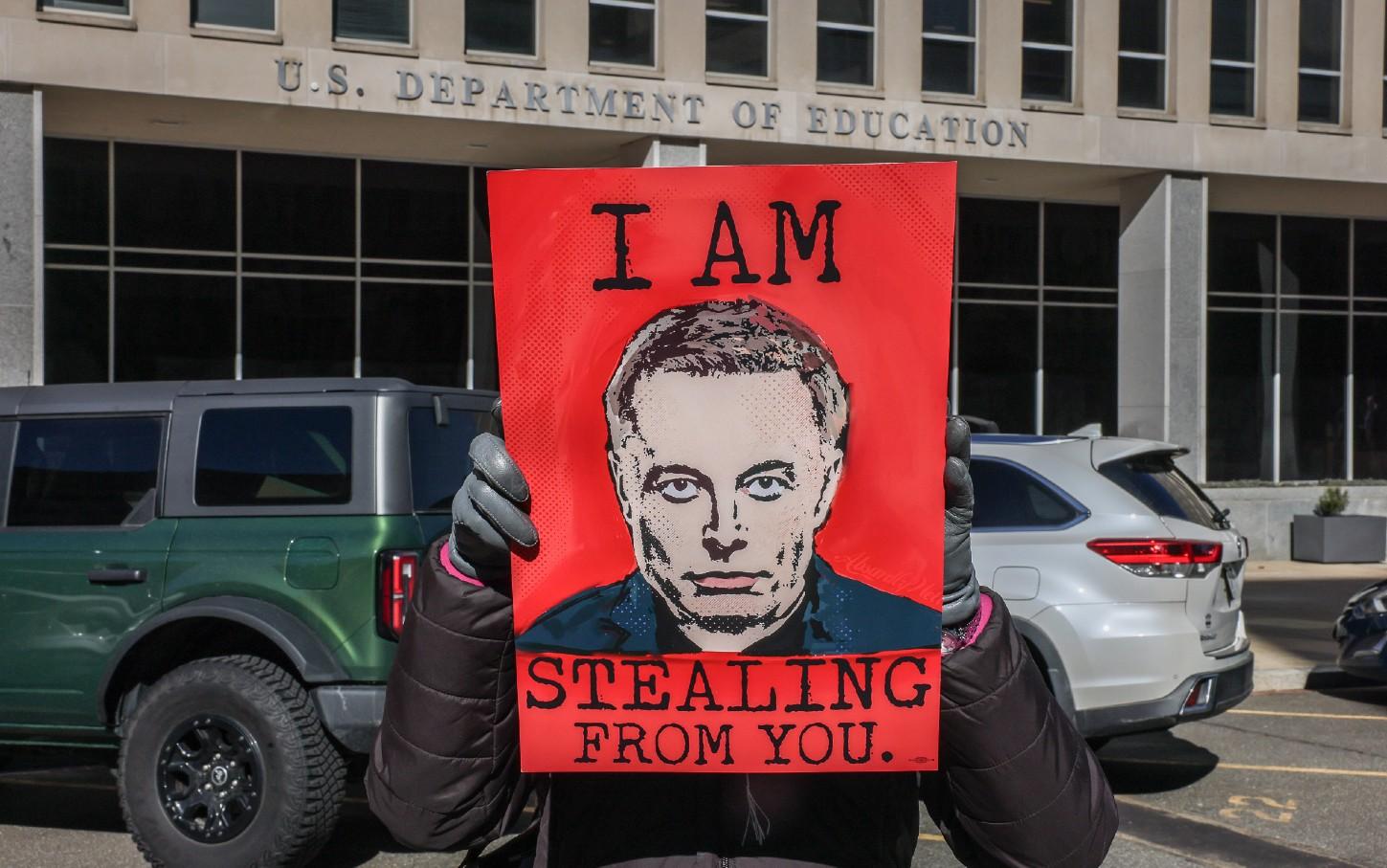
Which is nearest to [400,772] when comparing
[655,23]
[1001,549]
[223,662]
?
[223,662]

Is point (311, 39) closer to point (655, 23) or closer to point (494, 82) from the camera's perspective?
point (494, 82)

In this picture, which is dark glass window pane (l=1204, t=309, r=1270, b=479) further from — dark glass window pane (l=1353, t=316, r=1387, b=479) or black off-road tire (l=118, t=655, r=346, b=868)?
black off-road tire (l=118, t=655, r=346, b=868)

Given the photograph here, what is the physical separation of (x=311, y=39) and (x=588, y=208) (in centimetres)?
1689

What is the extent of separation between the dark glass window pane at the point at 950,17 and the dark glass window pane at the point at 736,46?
2.45 metres

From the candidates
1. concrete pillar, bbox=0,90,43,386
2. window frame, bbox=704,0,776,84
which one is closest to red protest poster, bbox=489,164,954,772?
concrete pillar, bbox=0,90,43,386

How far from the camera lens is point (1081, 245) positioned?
24188mm

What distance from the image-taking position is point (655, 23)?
19656 millimetres

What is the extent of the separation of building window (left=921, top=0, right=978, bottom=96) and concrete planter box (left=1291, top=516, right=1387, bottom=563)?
7661 millimetres

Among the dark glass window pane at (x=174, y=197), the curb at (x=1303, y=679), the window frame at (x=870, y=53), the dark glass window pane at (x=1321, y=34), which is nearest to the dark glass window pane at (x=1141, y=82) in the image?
the dark glass window pane at (x=1321, y=34)

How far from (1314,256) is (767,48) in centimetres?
1029

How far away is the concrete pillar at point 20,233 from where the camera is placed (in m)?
16.7

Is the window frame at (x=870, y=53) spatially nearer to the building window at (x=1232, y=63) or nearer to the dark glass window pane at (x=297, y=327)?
the building window at (x=1232, y=63)

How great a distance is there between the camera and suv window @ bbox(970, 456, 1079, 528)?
25.5ft

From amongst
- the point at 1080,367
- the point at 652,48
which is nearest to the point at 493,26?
the point at 652,48
